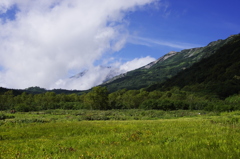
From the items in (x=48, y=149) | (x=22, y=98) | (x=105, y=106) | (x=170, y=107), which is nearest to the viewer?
(x=48, y=149)

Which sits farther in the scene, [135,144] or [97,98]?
[97,98]

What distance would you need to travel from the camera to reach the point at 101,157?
7.63 m

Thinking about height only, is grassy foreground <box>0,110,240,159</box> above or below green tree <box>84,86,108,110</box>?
below

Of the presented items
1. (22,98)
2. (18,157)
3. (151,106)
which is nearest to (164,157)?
(18,157)

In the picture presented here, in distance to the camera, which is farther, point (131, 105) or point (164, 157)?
point (131, 105)

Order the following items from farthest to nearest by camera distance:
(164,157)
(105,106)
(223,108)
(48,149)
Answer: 1. (105,106)
2. (223,108)
3. (48,149)
4. (164,157)

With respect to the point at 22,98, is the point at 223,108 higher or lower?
lower

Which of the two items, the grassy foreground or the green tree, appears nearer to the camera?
the grassy foreground

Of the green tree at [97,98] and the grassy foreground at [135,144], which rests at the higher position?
the green tree at [97,98]

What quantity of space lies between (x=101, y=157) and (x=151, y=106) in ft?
335

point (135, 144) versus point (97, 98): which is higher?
point (97, 98)

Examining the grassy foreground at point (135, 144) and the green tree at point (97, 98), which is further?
the green tree at point (97, 98)

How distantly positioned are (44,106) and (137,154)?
130 meters

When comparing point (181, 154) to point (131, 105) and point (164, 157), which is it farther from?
point (131, 105)
